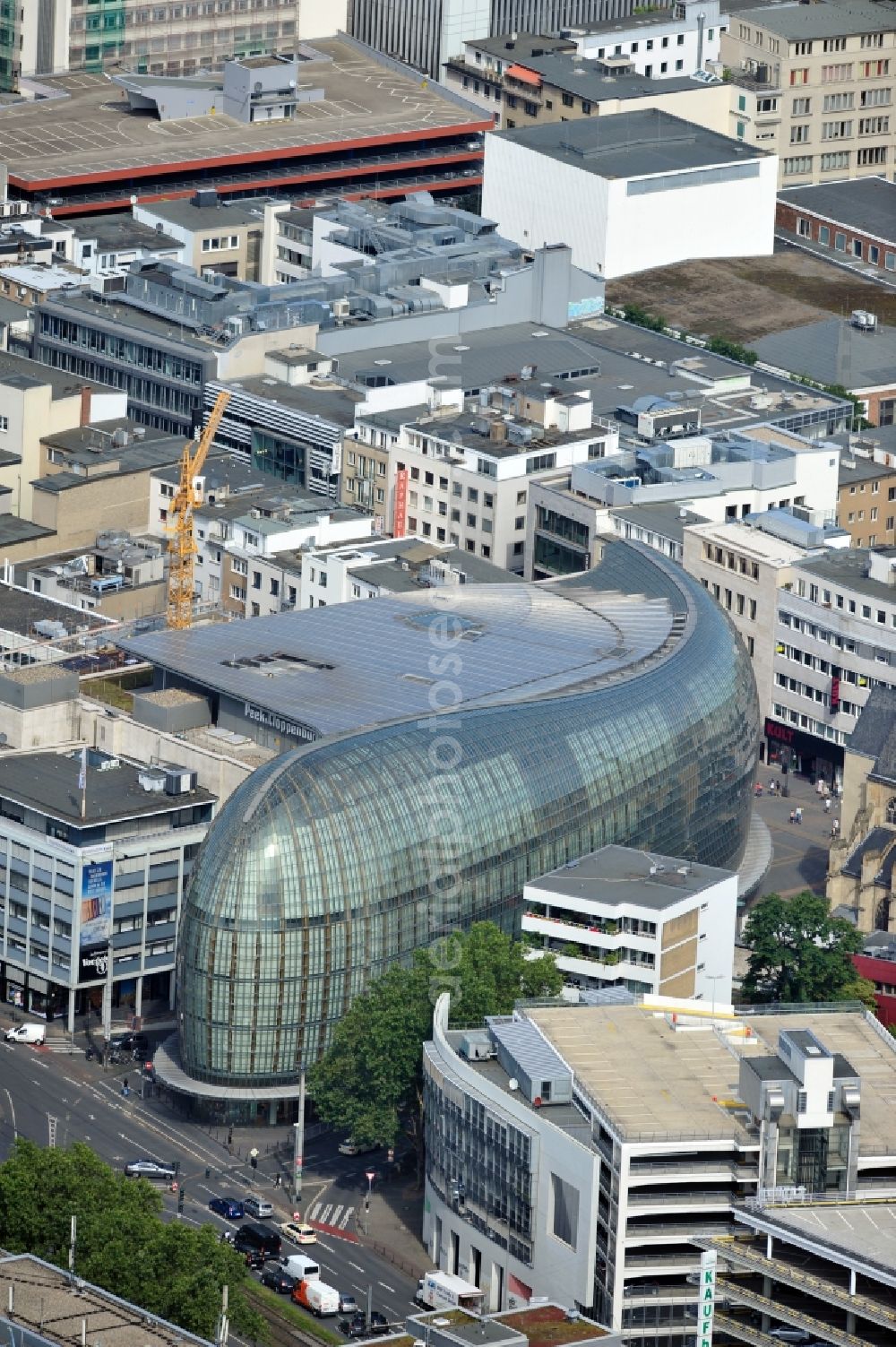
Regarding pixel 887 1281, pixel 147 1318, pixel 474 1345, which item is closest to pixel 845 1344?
pixel 887 1281

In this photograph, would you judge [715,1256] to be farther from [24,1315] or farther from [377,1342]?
[24,1315]

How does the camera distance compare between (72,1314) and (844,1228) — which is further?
(844,1228)

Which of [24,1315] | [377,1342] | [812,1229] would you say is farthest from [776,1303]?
[24,1315]

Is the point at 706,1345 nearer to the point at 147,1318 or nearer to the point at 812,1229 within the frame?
the point at 812,1229

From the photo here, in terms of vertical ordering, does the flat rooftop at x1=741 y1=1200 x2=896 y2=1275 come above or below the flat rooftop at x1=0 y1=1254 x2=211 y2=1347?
above

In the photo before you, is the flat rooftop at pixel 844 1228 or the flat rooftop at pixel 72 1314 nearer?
the flat rooftop at pixel 72 1314

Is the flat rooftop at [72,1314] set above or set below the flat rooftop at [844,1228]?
below

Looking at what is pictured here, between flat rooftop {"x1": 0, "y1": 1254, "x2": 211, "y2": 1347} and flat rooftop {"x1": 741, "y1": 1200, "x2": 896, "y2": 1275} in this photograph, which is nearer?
flat rooftop {"x1": 0, "y1": 1254, "x2": 211, "y2": 1347}
